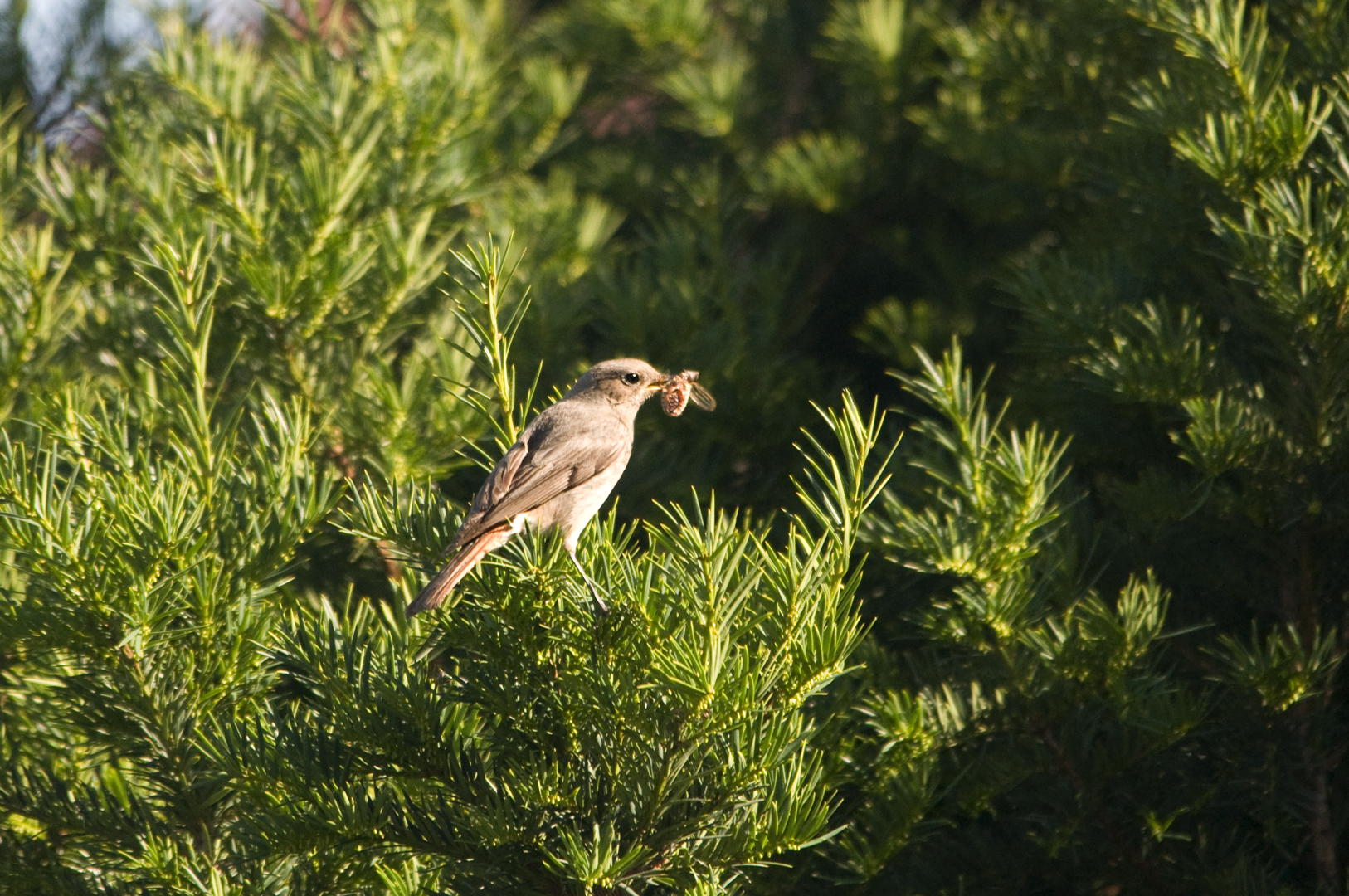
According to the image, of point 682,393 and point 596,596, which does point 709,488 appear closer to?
point 682,393

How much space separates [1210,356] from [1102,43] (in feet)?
4.14

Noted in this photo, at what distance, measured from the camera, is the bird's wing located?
215 centimetres

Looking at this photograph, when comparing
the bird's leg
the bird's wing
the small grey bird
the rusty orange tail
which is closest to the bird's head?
the small grey bird

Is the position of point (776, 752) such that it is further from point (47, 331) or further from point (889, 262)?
point (889, 262)

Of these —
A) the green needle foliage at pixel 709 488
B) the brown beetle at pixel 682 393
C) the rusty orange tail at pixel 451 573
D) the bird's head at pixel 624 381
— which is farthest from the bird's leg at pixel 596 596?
the bird's head at pixel 624 381

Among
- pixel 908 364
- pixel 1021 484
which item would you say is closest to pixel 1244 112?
pixel 1021 484

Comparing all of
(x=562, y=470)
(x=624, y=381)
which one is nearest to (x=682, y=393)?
(x=624, y=381)

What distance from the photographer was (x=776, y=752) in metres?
1.62

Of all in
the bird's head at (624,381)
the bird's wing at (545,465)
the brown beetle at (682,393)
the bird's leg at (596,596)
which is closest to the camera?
the bird's leg at (596,596)

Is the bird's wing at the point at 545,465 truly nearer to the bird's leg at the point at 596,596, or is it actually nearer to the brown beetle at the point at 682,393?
the brown beetle at the point at 682,393

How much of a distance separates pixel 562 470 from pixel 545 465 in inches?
2.6

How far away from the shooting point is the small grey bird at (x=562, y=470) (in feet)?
6.34

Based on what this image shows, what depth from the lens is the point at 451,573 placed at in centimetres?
183

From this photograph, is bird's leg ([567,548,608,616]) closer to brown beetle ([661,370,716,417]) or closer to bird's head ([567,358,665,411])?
brown beetle ([661,370,716,417])
